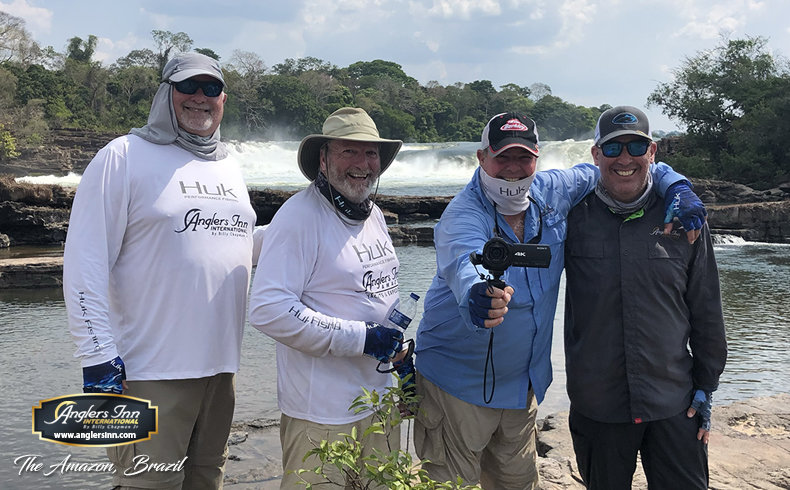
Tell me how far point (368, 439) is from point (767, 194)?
96.4 feet

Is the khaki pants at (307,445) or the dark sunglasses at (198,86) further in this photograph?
the dark sunglasses at (198,86)

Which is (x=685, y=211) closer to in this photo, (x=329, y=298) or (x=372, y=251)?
(x=372, y=251)

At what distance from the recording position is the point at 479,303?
7.55 ft

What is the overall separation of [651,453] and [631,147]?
1.22 metres

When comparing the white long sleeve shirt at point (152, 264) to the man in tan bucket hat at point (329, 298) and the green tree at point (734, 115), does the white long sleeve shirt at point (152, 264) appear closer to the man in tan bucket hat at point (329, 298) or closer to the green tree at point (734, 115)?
the man in tan bucket hat at point (329, 298)

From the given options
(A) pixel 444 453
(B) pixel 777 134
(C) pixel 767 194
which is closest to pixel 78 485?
(A) pixel 444 453

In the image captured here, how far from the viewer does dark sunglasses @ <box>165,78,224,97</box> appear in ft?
9.11

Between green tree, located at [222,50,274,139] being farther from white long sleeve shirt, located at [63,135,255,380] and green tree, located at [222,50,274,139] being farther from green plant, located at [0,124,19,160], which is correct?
white long sleeve shirt, located at [63,135,255,380]

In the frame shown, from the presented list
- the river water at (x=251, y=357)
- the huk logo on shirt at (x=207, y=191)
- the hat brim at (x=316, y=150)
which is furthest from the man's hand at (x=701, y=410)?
the river water at (x=251, y=357)

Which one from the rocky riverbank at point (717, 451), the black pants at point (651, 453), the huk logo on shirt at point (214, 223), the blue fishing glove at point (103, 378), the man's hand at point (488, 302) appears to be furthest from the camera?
the rocky riverbank at point (717, 451)

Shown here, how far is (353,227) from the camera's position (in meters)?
2.79

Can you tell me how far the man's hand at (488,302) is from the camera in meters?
2.28

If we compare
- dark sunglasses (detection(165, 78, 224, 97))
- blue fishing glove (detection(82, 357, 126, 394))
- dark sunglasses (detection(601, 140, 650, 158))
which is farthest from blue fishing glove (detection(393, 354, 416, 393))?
dark sunglasses (detection(165, 78, 224, 97))

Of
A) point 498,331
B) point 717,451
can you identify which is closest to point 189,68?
point 498,331
